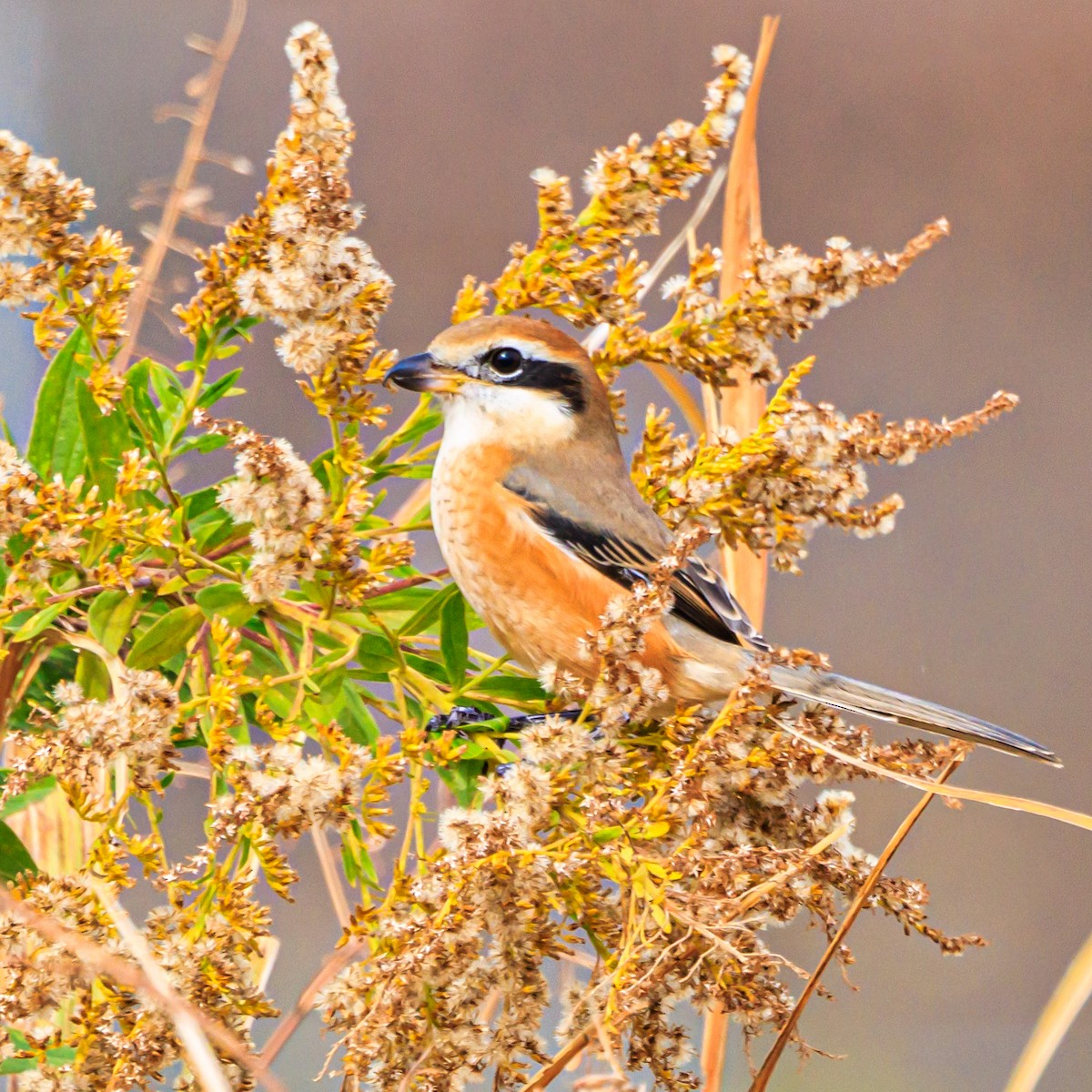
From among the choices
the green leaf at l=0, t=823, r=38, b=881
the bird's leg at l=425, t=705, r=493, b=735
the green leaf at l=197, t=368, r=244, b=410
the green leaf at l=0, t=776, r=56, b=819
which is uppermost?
the green leaf at l=197, t=368, r=244, b=410

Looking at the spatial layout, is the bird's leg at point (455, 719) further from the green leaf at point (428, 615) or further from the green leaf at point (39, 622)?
the green leaf at point (39, 622)

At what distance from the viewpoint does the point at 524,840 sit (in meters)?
0.36

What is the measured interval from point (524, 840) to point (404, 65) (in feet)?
3.85

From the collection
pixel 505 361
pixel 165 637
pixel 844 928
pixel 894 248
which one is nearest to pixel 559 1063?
pixel 844 928

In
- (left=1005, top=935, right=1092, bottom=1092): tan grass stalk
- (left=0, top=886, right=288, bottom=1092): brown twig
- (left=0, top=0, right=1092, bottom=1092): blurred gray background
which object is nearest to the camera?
(left=0, top=886, right=288, bottom=1092): brown twig

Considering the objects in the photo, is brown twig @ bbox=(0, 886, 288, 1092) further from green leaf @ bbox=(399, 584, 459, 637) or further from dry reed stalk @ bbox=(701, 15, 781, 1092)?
dry reed stalk @ bbox=(701, 15, 781, 1092)

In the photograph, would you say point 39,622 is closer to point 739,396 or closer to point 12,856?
point 12,856

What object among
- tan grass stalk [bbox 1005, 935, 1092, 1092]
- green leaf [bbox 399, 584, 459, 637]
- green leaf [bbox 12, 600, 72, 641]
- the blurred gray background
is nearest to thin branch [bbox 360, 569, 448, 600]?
green leaf [bbox 399, 584, 459, 637]

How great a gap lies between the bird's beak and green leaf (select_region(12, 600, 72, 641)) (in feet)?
0.55

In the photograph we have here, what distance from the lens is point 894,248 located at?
1.38 m

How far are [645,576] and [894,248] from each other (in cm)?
96

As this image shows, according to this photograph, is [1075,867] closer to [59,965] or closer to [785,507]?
[785,507]

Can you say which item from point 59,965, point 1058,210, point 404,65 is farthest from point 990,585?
point 59,965

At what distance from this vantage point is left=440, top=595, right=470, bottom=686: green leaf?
47 centimetres
